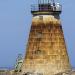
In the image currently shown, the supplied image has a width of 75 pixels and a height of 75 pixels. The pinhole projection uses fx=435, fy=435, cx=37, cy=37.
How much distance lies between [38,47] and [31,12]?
3.39 m

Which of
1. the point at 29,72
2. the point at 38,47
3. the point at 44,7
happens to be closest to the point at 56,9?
the point at 44,7

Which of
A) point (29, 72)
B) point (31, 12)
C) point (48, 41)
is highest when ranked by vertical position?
point (31, 12)

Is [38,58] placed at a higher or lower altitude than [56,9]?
lower

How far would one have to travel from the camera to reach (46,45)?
4119 cm

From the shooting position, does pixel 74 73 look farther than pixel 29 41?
Yes

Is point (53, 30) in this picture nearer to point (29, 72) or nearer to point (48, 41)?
point (48, 41)

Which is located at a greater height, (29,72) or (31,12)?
(31,12)

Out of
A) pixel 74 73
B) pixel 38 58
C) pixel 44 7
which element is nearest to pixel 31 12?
pixel 44 7

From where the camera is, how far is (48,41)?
4125 centimetres

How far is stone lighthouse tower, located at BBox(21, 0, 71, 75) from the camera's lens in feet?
134

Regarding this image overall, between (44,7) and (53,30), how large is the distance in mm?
2350

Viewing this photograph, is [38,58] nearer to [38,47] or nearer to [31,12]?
[38,47]

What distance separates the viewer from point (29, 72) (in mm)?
41000

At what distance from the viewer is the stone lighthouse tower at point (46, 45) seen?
40906mm
